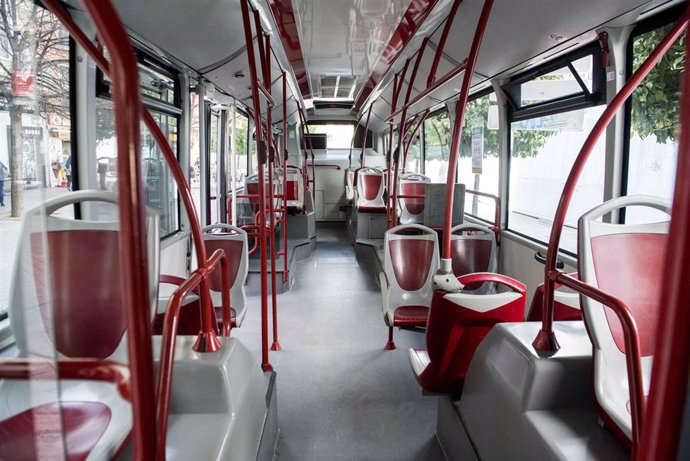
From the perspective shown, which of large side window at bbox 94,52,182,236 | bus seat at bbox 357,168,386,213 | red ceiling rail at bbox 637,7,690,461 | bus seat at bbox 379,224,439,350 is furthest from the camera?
bus seat at bbox 357,168,386,213

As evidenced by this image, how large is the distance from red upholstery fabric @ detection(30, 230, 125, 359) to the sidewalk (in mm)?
37

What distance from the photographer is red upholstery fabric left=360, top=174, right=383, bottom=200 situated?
7840 millimetres

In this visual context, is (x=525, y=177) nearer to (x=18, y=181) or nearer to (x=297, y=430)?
(x=297, y=430)

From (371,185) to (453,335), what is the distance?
19.3 ft

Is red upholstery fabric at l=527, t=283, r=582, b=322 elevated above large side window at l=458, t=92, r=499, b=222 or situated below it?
below

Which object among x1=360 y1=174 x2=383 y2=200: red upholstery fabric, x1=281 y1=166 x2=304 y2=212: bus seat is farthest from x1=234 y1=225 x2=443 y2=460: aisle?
x1=360 y1=174 x2=383 y2=200: red upholstery fabric

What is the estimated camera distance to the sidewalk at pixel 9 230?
0.55 meters

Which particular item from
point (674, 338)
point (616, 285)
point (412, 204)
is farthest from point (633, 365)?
point (412, 204)

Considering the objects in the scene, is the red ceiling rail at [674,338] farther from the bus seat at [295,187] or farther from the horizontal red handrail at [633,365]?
the bus seat at [295,187]

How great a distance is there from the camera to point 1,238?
0.73m

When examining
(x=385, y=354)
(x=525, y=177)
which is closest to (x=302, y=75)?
(x=525, y=177)

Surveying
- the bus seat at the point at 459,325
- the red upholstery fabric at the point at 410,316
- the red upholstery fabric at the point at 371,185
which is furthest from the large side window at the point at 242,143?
the bus seat at the point at 459,325

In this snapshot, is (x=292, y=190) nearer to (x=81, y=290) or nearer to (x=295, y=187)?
(x=295, y=187)

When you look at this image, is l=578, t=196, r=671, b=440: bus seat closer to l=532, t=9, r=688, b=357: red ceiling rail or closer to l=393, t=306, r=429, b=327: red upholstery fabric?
l=532, t=9, r=688, b=357: red ceiling rail
